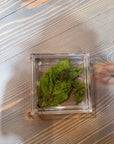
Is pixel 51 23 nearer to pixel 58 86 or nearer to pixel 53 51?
pixel 53 51

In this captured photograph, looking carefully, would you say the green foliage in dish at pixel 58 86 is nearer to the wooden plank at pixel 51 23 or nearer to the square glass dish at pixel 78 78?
the square glass dish at pixel 78 78

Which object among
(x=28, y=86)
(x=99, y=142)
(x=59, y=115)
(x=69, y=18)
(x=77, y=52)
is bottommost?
(x=99, y=142)

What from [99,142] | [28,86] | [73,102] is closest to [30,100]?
[28,86]

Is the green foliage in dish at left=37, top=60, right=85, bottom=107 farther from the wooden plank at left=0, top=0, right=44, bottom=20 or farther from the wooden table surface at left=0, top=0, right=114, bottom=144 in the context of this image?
the wooden plank at left=0, top=0, right=44, bottom=20

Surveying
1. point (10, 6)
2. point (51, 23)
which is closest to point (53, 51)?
point (51, 23)

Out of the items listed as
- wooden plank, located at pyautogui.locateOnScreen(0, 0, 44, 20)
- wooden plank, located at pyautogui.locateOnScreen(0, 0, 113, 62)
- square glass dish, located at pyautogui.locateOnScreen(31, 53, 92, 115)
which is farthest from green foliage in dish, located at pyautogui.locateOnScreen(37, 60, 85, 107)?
wooden plank, located at pyautogui.locateOnScreen(0, 0, 44, 20)

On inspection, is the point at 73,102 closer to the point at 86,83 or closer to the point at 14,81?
the point at 86,83
